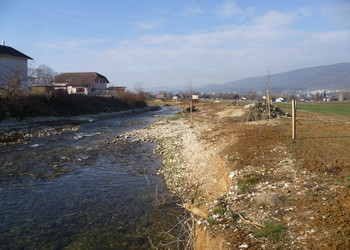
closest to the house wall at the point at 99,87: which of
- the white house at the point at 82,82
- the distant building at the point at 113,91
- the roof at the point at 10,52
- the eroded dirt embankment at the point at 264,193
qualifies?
the white house at the point at 82,82

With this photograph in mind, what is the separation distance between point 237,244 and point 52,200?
6888mm

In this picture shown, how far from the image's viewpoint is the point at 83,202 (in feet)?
30.6

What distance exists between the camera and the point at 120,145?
19.8 m

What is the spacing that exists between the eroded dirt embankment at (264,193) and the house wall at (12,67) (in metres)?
35.4

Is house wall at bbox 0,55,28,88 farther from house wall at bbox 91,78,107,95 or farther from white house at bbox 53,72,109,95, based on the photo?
house wall at bbox 91,78,107,95

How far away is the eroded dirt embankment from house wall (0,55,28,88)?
35.4 metres

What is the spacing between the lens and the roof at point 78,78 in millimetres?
71056

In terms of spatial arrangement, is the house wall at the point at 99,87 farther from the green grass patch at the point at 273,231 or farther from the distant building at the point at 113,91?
the green grass patch at the point at 273,231

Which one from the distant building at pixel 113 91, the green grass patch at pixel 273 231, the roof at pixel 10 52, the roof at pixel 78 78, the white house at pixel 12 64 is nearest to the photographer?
the green grass patch at pixel 273 231

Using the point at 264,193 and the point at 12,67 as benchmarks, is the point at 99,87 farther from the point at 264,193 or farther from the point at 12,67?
the point at 264,193

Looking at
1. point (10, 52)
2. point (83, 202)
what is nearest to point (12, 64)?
point (10, 52)

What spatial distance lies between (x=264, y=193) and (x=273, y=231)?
195 cm

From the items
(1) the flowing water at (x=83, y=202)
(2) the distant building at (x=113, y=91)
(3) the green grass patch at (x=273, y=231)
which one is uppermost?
(2) the distant building at (x=113, y=91)

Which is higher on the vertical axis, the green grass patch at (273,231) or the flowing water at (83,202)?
the green grass patch at (273,231)
